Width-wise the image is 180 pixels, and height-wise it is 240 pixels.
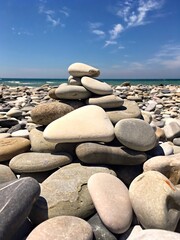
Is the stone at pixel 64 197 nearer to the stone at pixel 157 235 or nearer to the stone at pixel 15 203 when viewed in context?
the stone at pixel 15 203

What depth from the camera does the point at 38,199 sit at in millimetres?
2176

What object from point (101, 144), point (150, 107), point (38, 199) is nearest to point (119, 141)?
point (101, 144)

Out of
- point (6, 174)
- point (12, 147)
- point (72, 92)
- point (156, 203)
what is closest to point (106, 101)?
point (72, 92)

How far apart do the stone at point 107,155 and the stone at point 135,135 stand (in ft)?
0.24

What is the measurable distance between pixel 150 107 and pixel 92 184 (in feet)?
19.9

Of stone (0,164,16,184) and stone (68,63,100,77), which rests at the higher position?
stone (68,63,100,77)

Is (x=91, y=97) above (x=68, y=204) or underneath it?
above

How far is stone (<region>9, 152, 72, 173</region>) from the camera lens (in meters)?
2.57

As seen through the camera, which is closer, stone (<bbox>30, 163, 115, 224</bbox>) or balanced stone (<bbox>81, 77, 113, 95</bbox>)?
stone (<bbox>30, 163, 115, 224</bbox>)

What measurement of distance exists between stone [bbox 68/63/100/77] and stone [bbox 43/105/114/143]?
857 mm

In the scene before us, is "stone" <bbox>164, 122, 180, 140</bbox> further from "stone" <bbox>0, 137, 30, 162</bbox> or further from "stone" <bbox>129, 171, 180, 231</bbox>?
"stone" <bbox>0, 137, 30, 162</bbox>

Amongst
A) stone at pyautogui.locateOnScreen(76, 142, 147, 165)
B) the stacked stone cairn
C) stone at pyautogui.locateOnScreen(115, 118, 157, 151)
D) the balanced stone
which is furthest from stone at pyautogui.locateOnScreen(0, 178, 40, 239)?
the balanced stone

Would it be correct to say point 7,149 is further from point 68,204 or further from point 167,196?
point 167,196

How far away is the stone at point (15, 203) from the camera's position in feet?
5.66
